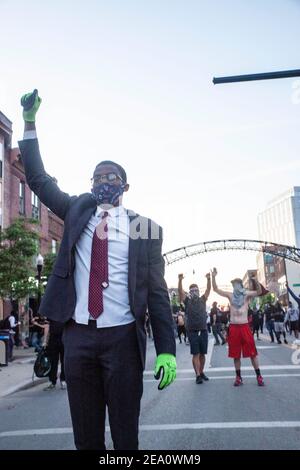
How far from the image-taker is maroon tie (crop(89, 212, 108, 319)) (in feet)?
8.66

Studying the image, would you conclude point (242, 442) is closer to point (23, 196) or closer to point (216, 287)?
point (216, 287)

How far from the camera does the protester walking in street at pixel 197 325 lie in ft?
32.2

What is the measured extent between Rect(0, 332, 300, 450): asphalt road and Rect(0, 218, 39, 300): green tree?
26.5ft

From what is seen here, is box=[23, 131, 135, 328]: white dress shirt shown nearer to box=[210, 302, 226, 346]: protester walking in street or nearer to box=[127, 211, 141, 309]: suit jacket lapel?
box=[127, 211, 141, 309]: suit jacket lapel

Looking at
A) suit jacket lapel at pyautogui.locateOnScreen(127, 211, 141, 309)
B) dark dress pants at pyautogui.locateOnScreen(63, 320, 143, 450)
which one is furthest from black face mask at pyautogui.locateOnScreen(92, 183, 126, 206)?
dark dress pants at pyautogui.locateOnScreen(63, 320, 143, 450)

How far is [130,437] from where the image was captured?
2.58 m

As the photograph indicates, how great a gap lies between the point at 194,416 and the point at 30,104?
185 inches

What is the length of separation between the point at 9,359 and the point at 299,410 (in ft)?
37.7

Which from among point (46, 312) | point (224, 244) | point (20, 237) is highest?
point (224, 244)

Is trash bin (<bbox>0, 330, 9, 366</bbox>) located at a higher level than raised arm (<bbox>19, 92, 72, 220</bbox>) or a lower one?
lower

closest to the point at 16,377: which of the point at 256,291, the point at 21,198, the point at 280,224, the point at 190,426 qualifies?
the point at 256,291

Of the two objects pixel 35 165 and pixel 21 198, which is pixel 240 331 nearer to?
pixel 35 165

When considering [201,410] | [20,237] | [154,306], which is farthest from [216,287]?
[20,237]

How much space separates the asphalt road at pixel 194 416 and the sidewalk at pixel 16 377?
305 millimetres
